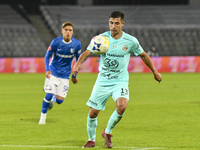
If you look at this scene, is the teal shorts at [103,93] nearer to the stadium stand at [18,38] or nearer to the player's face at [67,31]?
the player's face at [67,31]

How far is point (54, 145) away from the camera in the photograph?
21.9 feet

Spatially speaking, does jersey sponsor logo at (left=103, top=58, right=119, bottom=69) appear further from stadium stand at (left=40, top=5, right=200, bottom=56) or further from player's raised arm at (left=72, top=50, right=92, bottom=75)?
stadium stand at (left=40, top=5, right=200, bottom=56)

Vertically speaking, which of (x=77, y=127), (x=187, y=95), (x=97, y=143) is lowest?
(x=187, y=95)

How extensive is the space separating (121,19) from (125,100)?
131cm

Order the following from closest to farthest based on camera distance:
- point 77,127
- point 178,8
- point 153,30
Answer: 1. point 77,127
2. point 153,30
3. point 178,8

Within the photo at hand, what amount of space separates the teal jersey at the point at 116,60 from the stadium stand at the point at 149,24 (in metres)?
26.8

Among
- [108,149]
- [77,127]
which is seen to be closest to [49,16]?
[77,127]

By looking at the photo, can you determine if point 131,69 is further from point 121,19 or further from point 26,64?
point 121,19

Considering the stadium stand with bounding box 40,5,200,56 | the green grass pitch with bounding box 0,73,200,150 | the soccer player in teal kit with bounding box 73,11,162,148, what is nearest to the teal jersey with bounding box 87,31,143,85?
the soccer player in teal kit with bounding box 73,11,162,148

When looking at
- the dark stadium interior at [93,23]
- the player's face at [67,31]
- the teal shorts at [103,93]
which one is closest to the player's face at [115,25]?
the teal shorts at [103,93]

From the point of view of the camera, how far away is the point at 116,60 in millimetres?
6570

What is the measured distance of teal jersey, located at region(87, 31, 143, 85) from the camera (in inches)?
258

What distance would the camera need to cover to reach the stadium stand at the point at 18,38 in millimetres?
33406

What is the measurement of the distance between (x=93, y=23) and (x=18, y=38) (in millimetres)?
6982
